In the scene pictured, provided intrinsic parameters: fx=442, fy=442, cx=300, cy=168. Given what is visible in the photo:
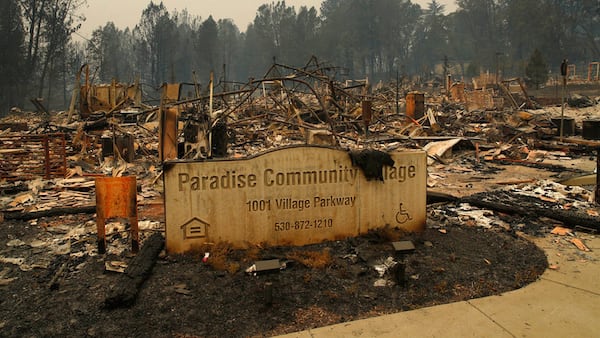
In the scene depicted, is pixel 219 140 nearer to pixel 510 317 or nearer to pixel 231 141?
pixel 231 141

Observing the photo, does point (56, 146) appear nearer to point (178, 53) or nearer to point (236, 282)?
point (236, 282)

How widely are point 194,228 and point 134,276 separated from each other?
90 centimetres

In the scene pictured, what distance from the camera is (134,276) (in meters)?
4.54

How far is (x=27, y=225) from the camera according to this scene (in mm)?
7012

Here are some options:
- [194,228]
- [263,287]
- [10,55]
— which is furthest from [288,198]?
[10,55]

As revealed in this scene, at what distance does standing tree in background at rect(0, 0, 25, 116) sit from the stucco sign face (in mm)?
48699

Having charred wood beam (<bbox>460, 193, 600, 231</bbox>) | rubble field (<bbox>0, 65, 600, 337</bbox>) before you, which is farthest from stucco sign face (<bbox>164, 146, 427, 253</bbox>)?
charred wood beam (<bbox>460, 193, 600, 231</bbox>)

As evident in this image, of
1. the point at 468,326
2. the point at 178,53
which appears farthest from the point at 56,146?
the point at 178,53

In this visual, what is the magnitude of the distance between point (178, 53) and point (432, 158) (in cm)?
8326

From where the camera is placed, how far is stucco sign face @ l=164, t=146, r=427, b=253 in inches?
203

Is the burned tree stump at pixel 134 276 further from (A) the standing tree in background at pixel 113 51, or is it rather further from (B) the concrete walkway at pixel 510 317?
(A) the standing tree in background at pixel 113 51

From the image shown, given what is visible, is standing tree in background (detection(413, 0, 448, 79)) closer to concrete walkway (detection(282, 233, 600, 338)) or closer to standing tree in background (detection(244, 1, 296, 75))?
standing tree in background (detection(244, 1, 296, 75))

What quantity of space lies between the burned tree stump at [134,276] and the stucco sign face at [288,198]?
0.28 meters

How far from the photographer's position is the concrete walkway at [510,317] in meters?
3.64
